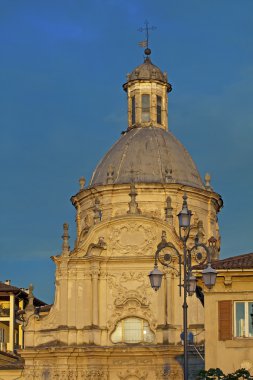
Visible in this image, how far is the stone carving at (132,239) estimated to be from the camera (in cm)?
8781

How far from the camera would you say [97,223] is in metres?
88.6

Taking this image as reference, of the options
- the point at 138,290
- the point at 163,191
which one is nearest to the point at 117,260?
the point at 138,290

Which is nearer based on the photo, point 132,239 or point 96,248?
point 96,248

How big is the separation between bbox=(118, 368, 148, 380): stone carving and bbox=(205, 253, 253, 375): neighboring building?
33.3m

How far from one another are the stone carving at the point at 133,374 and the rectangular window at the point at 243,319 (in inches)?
1331

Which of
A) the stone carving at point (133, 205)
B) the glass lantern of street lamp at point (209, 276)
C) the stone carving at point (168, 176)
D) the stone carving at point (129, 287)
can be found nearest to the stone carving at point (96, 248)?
the stone carving at point (129, 287)

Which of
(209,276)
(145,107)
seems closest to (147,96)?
(145,107)

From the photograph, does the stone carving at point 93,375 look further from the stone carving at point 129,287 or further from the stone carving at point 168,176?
the stone carving at point 168,176

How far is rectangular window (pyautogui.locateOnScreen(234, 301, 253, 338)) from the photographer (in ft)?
172

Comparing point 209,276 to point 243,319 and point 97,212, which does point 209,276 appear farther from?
point 97,212

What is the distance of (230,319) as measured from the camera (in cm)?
5262

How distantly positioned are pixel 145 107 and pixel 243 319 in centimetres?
4917

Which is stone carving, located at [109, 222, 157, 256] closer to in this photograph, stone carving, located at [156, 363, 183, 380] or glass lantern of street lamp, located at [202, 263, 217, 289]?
stone carving, located at [156, 363, 183, 380]

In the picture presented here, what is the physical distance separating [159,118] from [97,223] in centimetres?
1506
